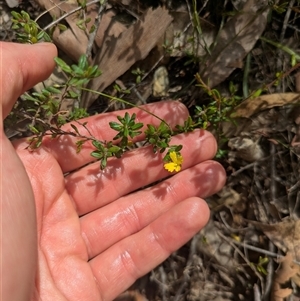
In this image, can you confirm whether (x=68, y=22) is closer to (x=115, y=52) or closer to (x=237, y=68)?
(x=115, y=52)

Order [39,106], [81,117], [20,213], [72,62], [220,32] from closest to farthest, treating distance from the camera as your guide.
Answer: [20,213] → [39,106] → [81,117] → [220,32] → [72,62]

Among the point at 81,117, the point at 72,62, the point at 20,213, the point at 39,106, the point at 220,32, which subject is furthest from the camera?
the point at 72,62

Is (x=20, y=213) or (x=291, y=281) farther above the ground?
(x=20, y=213)

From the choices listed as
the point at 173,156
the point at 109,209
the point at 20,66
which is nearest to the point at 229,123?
the point at 173,156

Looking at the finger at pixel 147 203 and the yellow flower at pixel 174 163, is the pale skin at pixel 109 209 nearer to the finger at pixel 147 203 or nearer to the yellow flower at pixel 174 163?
the finger at pixel 147 203

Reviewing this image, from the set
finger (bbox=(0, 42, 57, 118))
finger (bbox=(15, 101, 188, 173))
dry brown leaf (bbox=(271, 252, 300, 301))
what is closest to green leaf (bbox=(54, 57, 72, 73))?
finger (bbox=(0, 42, 57, 118))

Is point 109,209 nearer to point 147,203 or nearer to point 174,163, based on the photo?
point 147,203

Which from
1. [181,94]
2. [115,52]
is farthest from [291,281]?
[115,52]
